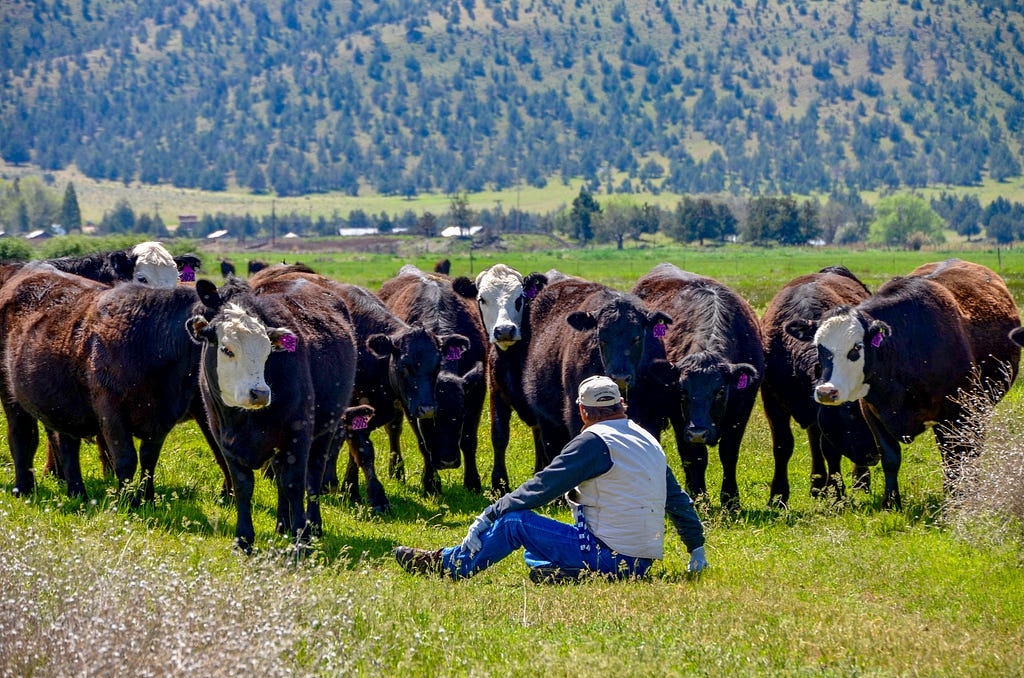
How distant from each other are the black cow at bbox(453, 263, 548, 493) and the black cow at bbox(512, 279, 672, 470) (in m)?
0.19

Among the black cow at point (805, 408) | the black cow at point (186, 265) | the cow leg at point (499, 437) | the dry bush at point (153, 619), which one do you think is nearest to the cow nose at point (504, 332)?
the cow leg at point (499, 437)

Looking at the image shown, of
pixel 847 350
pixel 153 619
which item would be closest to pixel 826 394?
pixel 847 350

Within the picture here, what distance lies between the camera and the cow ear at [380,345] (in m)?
13.5

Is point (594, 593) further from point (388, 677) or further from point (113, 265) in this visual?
point (113, 265)

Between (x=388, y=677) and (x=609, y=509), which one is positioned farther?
(x=609, y=509)

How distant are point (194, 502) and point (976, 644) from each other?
8.11 meters

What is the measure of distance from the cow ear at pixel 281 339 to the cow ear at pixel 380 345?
2.68 meters

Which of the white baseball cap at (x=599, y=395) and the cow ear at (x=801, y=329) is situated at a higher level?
the white baseball cap at (x=599, y=395)

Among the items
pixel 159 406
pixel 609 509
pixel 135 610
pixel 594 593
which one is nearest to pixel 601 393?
pixel 609 509

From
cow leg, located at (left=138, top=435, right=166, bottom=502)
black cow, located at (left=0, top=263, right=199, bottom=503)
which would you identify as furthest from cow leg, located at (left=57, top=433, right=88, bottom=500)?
cow leg, located at (left=138, top=435, right=166, bottom=502)

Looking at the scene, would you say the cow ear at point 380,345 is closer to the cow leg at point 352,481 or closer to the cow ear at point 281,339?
the cow leg at point 352,481

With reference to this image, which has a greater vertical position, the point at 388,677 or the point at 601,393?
the point at 601,393

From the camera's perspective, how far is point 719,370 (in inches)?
498

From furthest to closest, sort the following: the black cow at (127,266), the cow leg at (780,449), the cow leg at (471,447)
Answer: the black cow at (127,266)
the cow leg at (471,447)
the cow leg at (780,449)
